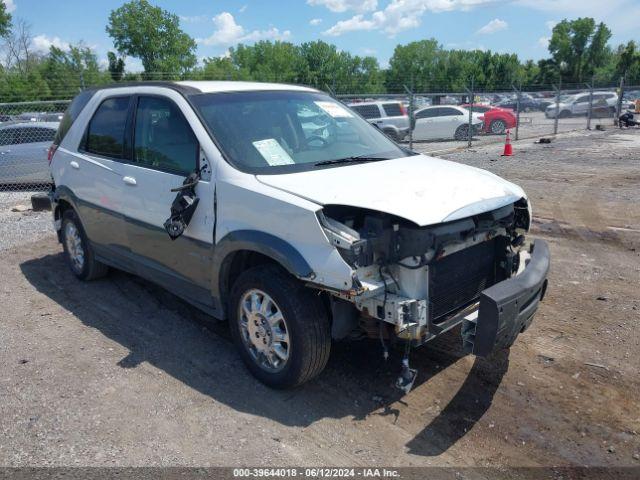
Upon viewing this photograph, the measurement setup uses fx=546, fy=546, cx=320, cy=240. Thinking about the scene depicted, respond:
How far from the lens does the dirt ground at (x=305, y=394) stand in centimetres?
313

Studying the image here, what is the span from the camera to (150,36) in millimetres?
47719

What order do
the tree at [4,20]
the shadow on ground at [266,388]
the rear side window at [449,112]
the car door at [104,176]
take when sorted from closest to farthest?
the shadow on ground at [266,388], the car door at [104,176], the rear side window at [449,112], the tree at [4,20]

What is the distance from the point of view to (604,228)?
7320mm

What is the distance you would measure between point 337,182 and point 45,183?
10.5 m

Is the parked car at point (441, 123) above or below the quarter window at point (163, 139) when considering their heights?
below

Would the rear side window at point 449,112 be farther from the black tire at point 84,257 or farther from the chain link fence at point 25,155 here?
the black tire at point 84,257

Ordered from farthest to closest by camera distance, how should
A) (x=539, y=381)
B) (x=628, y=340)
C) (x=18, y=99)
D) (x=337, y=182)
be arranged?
(x=18, y=99), (x=628, y=340), (x=539, y=381), (x=337, y=182)

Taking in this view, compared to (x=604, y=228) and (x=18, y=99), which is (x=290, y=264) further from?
(x=18, y=99)

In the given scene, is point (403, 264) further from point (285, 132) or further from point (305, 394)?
point (285, 132)

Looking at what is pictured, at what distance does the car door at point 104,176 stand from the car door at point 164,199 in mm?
194

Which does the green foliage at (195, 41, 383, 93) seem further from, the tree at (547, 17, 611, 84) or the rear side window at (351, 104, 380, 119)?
the rear side window at (351, 104, 380, 119)

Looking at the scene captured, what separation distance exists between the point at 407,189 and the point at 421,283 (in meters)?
0.62

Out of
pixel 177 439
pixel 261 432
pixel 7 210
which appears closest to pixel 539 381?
pixel 261 432

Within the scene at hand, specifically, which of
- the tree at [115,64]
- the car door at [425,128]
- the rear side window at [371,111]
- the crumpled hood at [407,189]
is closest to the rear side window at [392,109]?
the rear side window at [371,111]
